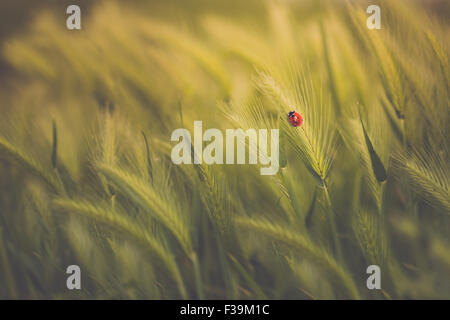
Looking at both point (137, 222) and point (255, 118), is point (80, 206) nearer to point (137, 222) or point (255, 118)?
point (137, 222)

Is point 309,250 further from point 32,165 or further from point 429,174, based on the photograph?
point 32,165

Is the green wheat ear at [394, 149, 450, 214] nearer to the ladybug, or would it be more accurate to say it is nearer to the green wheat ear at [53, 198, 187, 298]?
the ladybug

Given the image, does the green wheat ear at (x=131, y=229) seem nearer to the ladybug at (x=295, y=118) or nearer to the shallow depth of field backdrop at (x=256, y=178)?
the shallow depth of field backdrop at (x=256, y=178)

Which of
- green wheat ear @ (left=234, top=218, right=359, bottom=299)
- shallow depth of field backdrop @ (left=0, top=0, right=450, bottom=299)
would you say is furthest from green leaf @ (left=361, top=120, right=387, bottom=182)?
green wheat ear @ (left=234, top=218, right=359, bottom=299)

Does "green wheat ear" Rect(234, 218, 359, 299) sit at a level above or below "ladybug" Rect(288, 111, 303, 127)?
below

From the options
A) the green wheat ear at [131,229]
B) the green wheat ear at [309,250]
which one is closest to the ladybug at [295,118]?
the green wheat ear at [309,250]

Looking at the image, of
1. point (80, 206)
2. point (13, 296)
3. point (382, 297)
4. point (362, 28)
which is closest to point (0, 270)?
point (13, 296)

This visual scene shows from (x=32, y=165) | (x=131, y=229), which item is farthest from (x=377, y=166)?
(x=32, y=165)

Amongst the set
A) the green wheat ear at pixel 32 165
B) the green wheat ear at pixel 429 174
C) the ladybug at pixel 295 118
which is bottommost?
the green wheat ear at pixel 429 174
